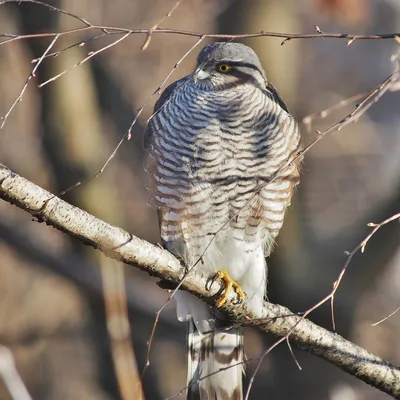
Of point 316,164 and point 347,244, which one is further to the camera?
point 316,164

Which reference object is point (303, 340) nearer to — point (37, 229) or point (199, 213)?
point (199, 213)

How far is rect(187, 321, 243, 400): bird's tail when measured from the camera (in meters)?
4.56

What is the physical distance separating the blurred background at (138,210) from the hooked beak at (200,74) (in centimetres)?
109

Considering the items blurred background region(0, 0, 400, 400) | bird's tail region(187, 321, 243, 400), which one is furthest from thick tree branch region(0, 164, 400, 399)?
bird's tail region(187, 321, 243, 400)

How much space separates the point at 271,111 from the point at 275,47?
7.81ft

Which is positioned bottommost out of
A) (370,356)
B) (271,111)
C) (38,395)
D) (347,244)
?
(38,395)

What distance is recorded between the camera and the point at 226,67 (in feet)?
14.3

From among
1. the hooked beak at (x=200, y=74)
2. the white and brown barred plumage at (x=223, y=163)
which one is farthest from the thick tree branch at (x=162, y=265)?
the hooked beak at (x=200, y=74)

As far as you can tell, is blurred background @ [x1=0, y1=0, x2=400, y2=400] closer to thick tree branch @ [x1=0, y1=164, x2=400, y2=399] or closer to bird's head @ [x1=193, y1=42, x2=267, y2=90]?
thick tree branch @ [x1=0, y1=164, x2=400, y2=399]

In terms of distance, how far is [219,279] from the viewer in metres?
4.03

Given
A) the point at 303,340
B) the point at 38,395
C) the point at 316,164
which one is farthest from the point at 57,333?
the point at 303,340

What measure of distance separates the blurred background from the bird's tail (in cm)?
54

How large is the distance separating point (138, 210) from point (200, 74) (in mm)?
4897

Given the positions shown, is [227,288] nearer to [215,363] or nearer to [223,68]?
[215,363]
